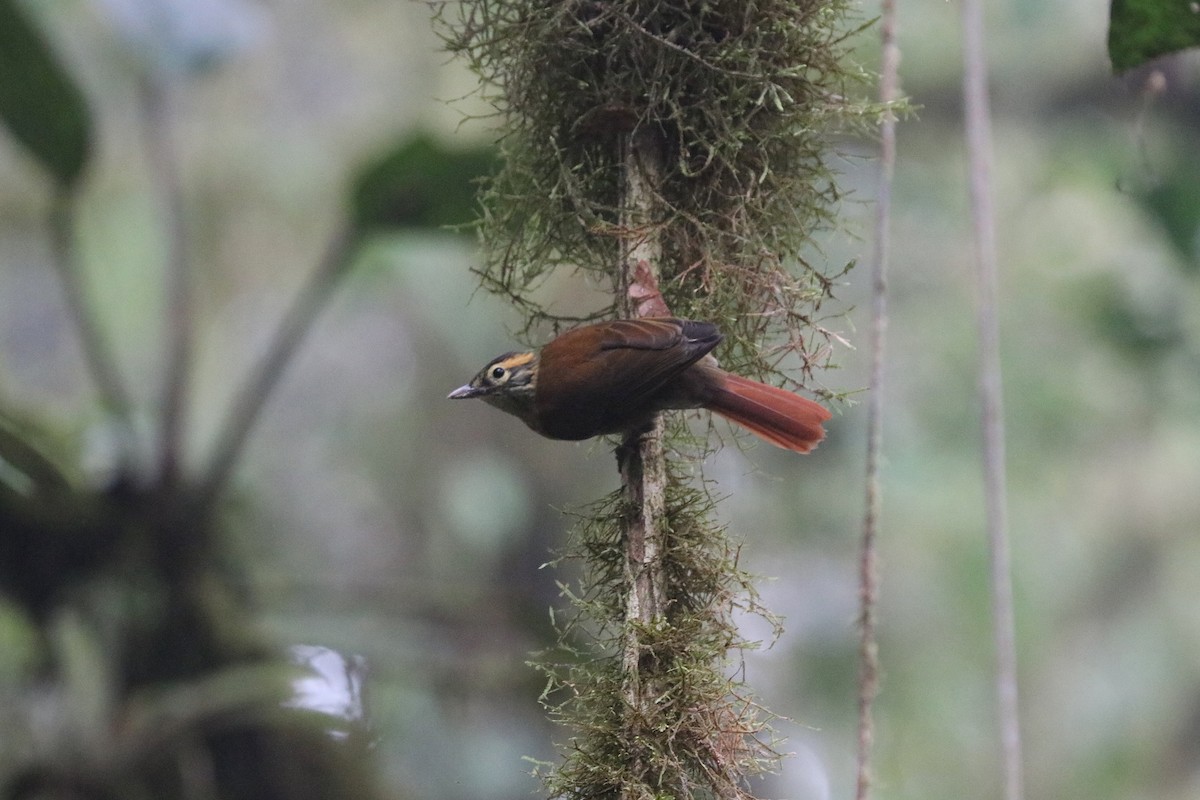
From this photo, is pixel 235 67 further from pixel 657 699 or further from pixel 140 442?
pixel 657 699

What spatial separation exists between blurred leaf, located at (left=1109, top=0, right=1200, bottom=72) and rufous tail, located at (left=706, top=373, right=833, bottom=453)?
0.66 m

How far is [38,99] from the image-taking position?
3.07m

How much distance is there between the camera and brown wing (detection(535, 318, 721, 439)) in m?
1.64

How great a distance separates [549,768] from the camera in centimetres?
149

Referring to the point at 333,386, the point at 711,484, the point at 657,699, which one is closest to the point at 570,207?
the point at 711,484

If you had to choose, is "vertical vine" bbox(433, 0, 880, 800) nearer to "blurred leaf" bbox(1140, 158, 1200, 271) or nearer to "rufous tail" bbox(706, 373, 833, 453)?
"rufous tail" bbox(706, 373, 833, 453)

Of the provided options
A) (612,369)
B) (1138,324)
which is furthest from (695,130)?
(1138,324)

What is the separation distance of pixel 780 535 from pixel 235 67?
354 cm

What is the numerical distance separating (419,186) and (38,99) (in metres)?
1.09

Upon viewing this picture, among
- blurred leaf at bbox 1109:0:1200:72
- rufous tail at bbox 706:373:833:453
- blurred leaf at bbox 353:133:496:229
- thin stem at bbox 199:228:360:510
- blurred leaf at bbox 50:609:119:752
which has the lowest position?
blurred leaf at bbox 50:609:119:752

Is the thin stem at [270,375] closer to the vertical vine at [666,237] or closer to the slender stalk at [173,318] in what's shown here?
the slender stalk at [173,318]

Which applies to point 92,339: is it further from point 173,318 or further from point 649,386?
point 649,386

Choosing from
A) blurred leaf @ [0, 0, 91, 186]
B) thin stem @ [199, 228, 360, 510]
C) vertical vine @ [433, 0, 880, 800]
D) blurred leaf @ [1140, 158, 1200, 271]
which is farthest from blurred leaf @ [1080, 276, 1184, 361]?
blurred leaf @ [0, 0, 91, 186]

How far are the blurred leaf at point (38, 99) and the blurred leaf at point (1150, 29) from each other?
→ 2.70m
